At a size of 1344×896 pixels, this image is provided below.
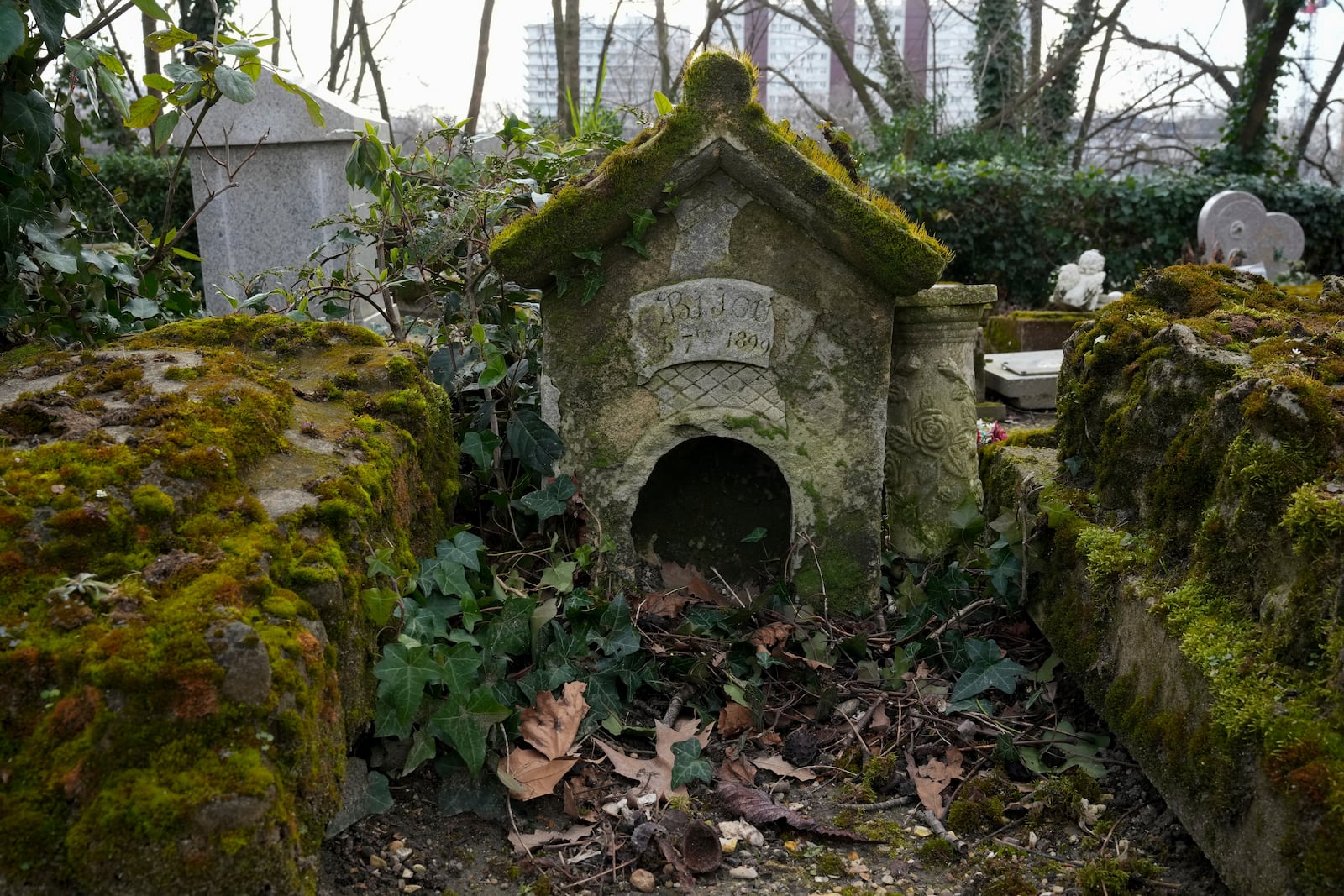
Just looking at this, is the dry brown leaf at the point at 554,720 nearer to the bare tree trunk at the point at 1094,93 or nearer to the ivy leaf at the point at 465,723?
the ivy leaf at the point at 465,723

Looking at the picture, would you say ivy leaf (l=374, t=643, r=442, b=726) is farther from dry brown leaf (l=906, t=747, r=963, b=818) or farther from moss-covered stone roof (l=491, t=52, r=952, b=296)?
moss-covered stone roof (l=491, t=52, r=952, b=296)

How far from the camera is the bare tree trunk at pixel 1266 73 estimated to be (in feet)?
45.1

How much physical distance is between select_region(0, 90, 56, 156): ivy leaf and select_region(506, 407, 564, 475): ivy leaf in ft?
5.04

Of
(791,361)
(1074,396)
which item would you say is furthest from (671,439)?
(1074,396)

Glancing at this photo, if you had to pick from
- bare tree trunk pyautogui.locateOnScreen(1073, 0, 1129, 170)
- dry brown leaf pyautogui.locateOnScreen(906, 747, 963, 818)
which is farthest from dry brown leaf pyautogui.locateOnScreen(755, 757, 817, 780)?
bare tree trunk pyautogui.locateOnScreen(1073, 0, 1129, 170)

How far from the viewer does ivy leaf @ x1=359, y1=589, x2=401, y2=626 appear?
212 cm

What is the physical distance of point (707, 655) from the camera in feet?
10.2

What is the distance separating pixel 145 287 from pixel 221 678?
7.93ft

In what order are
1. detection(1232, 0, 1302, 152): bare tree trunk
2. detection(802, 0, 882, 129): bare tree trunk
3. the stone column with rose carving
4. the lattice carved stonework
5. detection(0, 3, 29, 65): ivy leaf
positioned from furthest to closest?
detection(802, 0, 882, 129): bare tree trunk → detection(1232, 0, 1302, 152): bare tree trunk → the stone column with rose carving → the lattice carved stonework → detection(0, 3, 29, 65): ivy leaf

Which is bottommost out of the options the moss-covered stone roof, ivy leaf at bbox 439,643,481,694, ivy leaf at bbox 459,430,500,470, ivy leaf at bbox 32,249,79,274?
ivy leaf at bbox 439,643,481,694

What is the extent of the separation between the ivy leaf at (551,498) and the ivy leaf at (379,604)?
1135mm

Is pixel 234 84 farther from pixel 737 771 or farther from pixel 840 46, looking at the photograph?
pixel 840 46

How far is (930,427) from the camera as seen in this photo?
12.9 ft

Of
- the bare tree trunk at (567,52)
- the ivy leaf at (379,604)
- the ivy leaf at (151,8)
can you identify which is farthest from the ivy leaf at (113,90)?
the bare tree trunk at (567,52)
